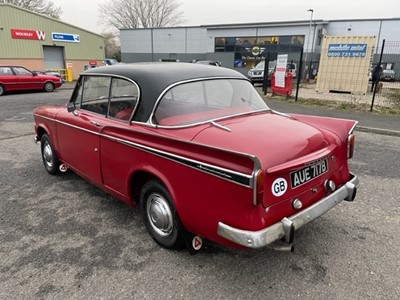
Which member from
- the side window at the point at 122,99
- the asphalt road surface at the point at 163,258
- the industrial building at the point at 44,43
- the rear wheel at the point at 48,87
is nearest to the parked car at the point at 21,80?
the rear wheel at the point at 48,87

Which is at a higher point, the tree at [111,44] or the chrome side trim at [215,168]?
the tree at [111,44]

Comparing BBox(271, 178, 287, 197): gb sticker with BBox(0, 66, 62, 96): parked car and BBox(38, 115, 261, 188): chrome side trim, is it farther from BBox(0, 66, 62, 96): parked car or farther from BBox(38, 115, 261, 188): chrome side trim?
BBox(0, 66, 62, 96): parked car

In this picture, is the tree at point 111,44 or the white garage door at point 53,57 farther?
the tree at point 111,44

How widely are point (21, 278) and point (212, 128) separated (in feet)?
6.69

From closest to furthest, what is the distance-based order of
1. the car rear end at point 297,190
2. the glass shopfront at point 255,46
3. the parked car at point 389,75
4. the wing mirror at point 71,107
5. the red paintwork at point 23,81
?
the car rear end at point 297,190 → the wing mirror at point 71,107 → the red paintwork at point 23,81 → the parked car at point 389,75 → the glass shopfront at point 255,46

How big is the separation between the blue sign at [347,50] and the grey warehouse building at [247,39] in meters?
14.7

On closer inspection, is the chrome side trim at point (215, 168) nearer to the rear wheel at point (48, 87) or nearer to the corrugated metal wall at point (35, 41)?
the rear wheel at point (48, 87)

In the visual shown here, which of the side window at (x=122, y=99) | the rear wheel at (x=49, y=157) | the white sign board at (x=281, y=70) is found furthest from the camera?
the white sign board at (x=281, y=70)

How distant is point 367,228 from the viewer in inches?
135

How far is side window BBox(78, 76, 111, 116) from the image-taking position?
365 cm

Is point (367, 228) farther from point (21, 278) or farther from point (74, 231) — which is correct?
point (21, 278)

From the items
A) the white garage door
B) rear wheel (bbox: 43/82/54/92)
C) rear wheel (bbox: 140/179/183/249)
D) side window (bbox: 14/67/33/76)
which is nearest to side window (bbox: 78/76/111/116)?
rear wheel (bbox: 140/179/183/249)

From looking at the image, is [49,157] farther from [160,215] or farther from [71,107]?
[160,215]

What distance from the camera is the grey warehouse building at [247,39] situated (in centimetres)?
3447
